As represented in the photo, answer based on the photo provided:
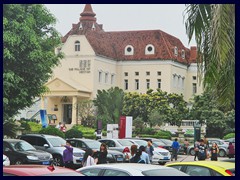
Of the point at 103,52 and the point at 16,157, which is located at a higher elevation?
the point at 103,52

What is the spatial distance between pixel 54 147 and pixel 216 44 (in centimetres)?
1561

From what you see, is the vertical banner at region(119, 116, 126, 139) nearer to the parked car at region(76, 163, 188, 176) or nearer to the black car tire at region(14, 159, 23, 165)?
the black car tire at region(14, 159, 23, 165)

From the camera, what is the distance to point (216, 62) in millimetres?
12070

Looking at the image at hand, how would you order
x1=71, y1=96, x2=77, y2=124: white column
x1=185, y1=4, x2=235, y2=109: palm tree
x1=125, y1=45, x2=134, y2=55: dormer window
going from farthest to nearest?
x1=71, y1=96, x2=77, y2=124: white column → x1=125, y1=45, x2=134, y2=55: dormer window → x1=185, y1=4, x2=235, y2=109: palm tree

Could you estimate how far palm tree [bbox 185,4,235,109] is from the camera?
37.1ft

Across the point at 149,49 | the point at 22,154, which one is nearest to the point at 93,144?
the point at 22,154

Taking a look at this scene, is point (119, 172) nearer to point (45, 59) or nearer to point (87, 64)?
point (45, 59)

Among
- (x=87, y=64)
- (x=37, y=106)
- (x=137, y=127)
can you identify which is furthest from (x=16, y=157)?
(x=37, y=106)

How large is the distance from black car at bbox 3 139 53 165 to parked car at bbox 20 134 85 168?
4.94 feet

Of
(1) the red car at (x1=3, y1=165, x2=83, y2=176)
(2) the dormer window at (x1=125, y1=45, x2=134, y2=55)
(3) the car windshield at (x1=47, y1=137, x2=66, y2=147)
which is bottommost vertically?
(1) the red car at (x1=3, y1=165, x2=83, y2=176)

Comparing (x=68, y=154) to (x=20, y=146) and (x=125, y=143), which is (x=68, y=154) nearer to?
(x=20, y=146)

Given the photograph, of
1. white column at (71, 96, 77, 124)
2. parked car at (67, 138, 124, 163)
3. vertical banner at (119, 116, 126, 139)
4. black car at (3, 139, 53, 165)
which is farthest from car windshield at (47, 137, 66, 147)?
white column at (71, 96, 77, 124)

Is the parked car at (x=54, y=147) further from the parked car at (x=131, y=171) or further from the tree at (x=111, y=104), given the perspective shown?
the tree at (x=111, y=104)
